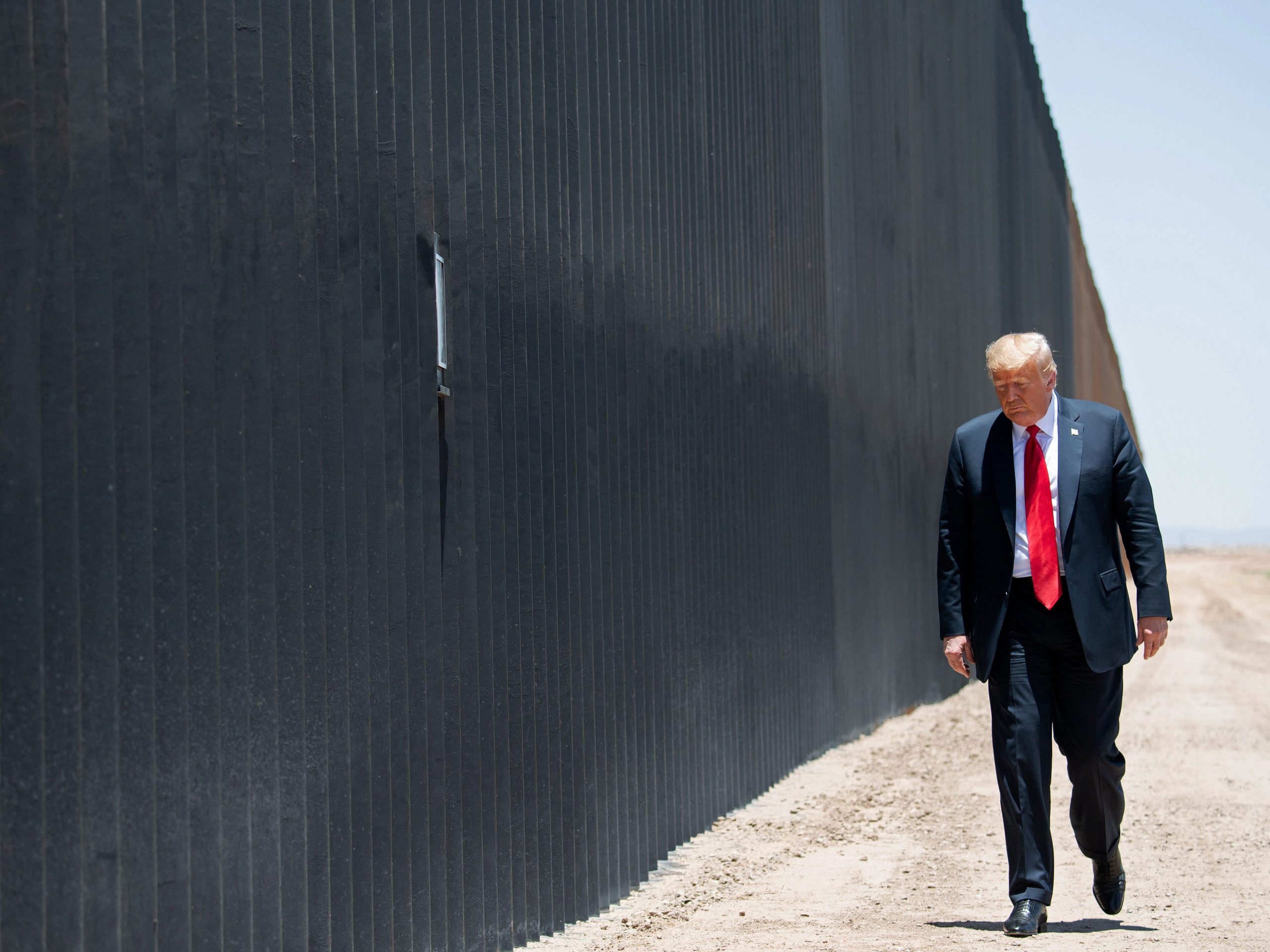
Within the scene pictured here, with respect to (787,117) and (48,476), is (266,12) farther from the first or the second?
(787,117)

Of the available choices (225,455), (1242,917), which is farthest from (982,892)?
(225,455)

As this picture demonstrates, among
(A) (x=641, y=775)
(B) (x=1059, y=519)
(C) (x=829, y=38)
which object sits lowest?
(A) (x=641, y=775)

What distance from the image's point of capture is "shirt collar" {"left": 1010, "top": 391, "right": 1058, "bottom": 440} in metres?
5.55

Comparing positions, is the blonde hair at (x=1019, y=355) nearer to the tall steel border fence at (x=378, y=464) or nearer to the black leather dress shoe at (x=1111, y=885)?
the tall steel border fence at (x=378, y=464)

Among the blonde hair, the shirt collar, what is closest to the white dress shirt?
the shirt collar

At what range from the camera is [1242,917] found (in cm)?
555

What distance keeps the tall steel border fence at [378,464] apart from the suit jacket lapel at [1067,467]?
1.83 m

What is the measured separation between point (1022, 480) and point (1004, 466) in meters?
0.09

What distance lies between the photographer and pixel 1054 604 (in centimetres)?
536

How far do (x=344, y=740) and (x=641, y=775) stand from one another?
2362 mm

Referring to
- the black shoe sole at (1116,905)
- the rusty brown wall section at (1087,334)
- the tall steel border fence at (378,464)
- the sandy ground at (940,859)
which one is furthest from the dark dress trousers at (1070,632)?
the rusty brown wall section at (1087,334)

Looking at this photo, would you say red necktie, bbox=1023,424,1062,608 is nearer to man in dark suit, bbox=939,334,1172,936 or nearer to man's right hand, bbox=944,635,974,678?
man in dark suit, bbox=939,334,1172,936

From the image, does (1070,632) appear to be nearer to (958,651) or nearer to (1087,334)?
(958,651)

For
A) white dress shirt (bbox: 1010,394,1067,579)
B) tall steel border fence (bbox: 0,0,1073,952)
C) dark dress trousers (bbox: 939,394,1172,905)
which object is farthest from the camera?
white dress shirt (bbox: 1010,394,1067,579)
